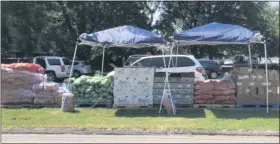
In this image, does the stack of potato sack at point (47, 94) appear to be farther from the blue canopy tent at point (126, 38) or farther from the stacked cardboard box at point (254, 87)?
the stacked cardboard box at point (254, 87)

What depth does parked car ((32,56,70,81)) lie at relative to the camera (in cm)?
2711

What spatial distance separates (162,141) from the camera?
912 cm

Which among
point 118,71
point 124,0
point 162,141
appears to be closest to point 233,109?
point 118,71

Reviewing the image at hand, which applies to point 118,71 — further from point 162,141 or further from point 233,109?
point 162,141

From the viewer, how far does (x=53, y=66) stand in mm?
27328

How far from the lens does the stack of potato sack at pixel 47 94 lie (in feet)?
47.4

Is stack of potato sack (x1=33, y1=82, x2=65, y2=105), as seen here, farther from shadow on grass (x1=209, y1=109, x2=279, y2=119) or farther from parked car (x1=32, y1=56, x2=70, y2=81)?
parked car (x1=32, y1=56, x2=70, y2=81)

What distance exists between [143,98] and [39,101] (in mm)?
3425

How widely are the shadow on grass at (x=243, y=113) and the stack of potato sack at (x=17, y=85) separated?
599 centimetres

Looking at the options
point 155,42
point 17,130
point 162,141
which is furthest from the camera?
point 155,42

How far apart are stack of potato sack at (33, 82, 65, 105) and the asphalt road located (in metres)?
4.69

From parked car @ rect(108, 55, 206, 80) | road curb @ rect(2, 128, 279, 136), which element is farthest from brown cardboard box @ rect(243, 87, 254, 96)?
parked car @ rect(108, 55, 206, 80)

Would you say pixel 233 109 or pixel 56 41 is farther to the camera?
pixel 56 41

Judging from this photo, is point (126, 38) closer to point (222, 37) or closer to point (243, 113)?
point (222, 37)
